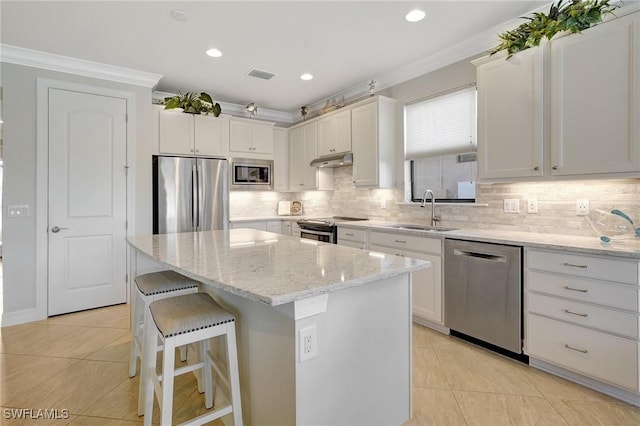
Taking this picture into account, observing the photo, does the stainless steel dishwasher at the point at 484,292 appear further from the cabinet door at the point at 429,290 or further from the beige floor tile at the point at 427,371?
the beige floor tile at the point at 427,371

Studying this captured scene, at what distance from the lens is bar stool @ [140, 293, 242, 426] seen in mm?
1405

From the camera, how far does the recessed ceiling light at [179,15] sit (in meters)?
2.51

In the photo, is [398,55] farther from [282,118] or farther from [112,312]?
[112,312]

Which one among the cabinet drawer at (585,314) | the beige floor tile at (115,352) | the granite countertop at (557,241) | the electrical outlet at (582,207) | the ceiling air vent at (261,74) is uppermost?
the ceiling air vent at (261,74)

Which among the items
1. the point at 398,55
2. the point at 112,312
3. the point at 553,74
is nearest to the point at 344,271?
the point at 553,74

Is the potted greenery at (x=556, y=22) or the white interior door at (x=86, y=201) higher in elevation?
the potted greenery at (x=556, y=22)

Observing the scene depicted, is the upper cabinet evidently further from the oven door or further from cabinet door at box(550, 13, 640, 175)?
the oven door

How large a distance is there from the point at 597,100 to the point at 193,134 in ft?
13.6

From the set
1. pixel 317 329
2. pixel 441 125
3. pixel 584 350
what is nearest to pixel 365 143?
pixel 441 125

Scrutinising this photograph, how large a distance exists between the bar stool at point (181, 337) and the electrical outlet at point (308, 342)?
16.9 inches

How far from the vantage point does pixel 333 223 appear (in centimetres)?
394

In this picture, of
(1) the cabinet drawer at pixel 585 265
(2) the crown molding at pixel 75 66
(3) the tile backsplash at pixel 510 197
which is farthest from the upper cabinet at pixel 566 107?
(2) the crown molding at pixel 75 66

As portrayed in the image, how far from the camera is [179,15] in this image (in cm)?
256

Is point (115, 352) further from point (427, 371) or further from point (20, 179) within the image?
point (427, 371)
